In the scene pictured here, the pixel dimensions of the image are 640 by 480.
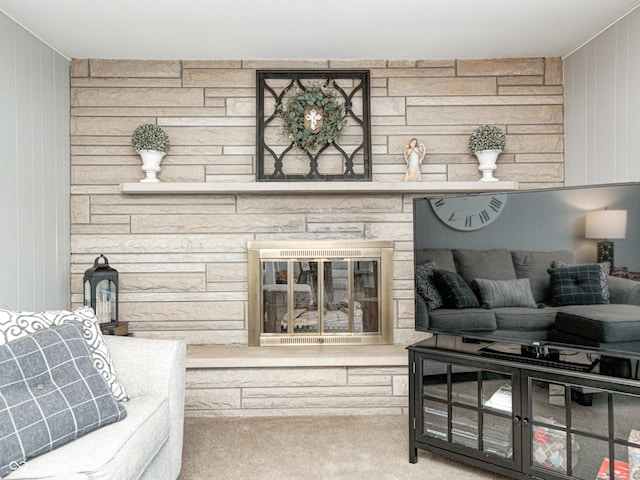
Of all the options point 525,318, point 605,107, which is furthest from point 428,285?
point 605,107

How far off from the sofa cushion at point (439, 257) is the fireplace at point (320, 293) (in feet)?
2.30

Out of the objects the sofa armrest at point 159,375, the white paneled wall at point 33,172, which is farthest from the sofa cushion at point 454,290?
the white paneled wall at point 33,172

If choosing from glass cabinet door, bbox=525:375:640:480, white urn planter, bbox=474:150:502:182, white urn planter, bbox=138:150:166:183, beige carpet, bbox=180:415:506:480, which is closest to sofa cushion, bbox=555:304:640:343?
glass cabinet door, bbox=525:375:640:480

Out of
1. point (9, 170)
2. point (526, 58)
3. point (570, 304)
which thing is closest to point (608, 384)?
point (570, 304)

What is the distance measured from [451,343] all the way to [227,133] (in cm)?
201

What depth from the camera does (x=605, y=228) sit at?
1974mm

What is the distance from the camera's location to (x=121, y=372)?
2.11m

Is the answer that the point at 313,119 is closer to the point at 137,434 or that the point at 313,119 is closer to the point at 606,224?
the point at 606,224

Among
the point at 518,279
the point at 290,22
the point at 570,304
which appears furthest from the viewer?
the point at 290,22

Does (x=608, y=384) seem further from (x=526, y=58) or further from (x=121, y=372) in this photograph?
(x=526, y=58)

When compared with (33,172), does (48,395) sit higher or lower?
lower

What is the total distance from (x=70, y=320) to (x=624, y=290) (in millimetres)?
2321

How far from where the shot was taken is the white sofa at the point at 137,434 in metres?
1.47

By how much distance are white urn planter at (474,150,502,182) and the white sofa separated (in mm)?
2230
